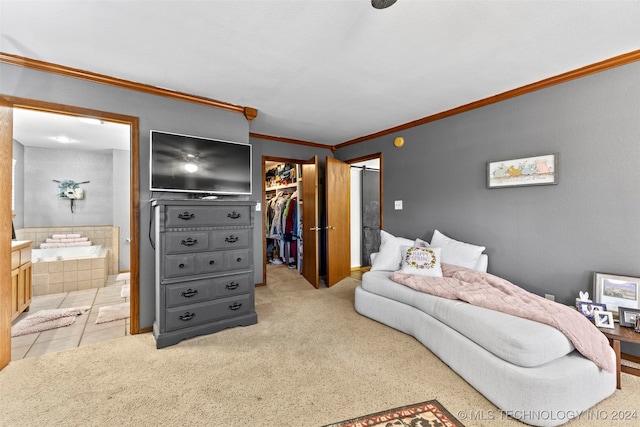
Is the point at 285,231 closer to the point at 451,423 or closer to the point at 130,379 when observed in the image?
the point at 130,379

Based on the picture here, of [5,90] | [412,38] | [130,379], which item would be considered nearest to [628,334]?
[412,38]

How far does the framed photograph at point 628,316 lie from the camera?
1.99 metres

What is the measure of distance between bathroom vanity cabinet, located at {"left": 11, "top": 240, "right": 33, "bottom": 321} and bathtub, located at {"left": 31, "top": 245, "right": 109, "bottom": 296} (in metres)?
0.80

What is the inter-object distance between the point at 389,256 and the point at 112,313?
336 cm

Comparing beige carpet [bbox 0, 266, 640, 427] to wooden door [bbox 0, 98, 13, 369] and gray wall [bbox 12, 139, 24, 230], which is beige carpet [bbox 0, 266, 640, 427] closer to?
wooden door [bbox 0, 98, 13, 369]

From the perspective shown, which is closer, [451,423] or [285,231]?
[451,423]

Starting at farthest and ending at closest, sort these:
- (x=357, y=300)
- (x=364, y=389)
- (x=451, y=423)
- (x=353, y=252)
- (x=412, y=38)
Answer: (x=353, y=252)
(x=357, y=300)
(x=412, y=38)
(x=364, y=389)
(x=451, y=423)

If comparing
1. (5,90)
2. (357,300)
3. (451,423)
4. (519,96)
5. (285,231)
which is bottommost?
(451,423)

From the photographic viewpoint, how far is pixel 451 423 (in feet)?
5.06

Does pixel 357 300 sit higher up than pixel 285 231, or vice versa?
pixel 285 231

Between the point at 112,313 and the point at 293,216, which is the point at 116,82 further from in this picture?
the point at 293,216

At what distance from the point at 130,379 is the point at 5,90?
2.45 m

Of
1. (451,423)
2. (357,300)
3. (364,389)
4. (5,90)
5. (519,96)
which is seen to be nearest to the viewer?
(451,423)

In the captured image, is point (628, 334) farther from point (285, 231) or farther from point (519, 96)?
point (285, 231)
